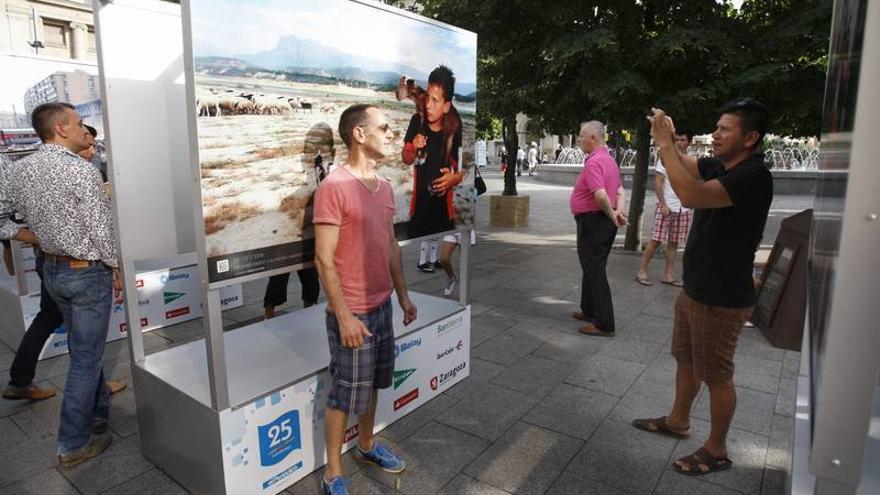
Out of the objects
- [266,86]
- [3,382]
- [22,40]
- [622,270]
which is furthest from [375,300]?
[22,40]

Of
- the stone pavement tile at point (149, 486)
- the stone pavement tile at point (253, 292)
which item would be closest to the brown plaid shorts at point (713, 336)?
the stone pavement tile at point (149, 486)

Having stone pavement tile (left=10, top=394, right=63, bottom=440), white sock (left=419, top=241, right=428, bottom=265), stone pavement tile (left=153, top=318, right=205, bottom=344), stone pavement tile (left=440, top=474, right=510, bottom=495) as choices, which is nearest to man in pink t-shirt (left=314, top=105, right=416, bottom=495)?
stone pavement tile (left=440, top=474, right=510, bottom=495)

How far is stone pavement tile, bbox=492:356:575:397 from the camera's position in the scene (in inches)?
157

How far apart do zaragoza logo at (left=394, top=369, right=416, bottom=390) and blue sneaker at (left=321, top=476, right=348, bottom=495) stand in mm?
846

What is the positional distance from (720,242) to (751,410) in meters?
1.62

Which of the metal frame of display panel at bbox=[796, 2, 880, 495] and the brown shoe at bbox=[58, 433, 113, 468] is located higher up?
the metal frame of display panel at bbox=[796, 2, 880, 495]

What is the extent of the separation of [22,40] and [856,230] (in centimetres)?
4186

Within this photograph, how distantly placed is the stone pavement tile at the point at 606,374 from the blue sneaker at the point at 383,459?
167 cm

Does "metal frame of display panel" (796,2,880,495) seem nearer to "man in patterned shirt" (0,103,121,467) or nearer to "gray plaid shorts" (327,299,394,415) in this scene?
"gray plaid shorts" (327,299,394,415)

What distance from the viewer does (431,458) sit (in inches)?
122

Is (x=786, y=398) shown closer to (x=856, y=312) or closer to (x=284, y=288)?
(x=856, y=312)

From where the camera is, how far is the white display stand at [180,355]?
2551mm

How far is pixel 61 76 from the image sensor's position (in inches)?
233

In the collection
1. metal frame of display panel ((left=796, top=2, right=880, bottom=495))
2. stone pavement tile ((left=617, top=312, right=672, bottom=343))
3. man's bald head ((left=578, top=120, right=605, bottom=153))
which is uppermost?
man's bald head ((left=578, top=120, right=605, bottom=153))
